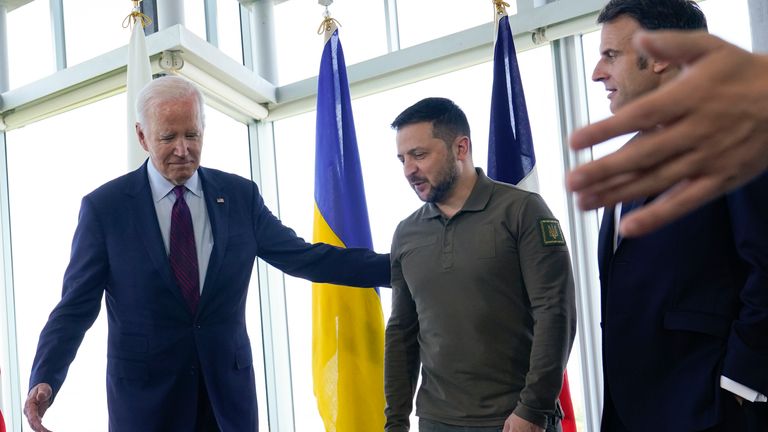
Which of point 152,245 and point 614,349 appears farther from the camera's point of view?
point 152,245

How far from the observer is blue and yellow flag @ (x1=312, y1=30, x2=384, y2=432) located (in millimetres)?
3121

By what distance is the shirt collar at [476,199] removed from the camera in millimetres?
2215

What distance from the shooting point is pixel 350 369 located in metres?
3.13

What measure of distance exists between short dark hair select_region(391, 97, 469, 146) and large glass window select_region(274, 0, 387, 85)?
2138mm

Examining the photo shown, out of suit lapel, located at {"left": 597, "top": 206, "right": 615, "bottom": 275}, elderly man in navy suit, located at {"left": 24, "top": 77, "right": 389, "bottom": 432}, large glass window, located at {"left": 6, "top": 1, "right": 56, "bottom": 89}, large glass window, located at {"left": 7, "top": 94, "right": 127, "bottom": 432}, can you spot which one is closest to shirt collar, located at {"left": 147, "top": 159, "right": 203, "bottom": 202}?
elderly man in navy suit, located at {"left": 24, "top": 77, "right": 389, "bottom": 432}

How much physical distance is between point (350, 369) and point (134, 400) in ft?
3.71

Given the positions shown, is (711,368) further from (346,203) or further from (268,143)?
(268,143)

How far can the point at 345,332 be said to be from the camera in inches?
124

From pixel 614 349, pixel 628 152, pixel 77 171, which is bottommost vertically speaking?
pixel 614 349

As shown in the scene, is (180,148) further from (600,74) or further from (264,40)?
(264,40)

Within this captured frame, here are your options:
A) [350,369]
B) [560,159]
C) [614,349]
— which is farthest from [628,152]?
[560,159]

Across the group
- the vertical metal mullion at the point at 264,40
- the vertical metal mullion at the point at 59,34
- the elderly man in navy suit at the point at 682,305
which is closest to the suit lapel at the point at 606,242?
the elderly man in navy suit at the point at 682,305

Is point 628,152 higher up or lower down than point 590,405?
higher up

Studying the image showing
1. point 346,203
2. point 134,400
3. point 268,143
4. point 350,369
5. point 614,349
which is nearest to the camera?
point 614,349
